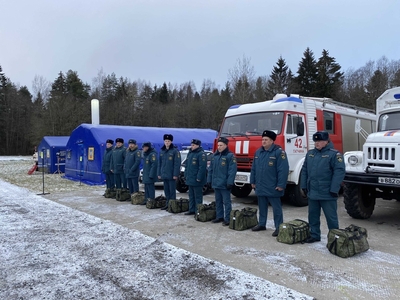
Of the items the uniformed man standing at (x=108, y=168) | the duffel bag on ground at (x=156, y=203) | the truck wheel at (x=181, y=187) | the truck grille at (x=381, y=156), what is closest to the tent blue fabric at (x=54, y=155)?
the uniformed man standing at (x=108, y=168)

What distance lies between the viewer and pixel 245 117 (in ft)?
30.2

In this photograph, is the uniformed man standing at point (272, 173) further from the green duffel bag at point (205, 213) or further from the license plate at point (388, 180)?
the license plate at point (388, 180)

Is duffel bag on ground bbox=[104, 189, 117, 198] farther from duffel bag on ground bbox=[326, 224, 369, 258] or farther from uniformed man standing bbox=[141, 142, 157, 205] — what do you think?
duffel bag on ground bbox=[326, 224, 369, 258]

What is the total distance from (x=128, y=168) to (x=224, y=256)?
570 cm

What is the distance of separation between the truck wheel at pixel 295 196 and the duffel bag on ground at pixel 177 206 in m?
2.85

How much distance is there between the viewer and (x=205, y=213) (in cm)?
727

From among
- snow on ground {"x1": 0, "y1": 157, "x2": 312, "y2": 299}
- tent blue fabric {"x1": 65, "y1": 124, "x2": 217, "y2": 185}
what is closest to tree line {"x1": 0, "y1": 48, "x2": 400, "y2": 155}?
tent blue fabric {"x1": 65, "y1": 124, "x2": 217, "y2": 185}

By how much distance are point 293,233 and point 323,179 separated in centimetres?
104

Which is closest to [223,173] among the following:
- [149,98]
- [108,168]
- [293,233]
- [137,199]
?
[293,233]

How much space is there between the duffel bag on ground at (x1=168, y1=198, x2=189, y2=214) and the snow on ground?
1.83 m

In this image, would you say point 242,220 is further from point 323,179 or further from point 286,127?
point 286,127

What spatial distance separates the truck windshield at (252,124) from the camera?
28.1ft

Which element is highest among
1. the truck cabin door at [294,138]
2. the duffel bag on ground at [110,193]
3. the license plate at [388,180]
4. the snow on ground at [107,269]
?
the truck cabin door at [294,138]

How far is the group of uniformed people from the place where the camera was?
5.41m
